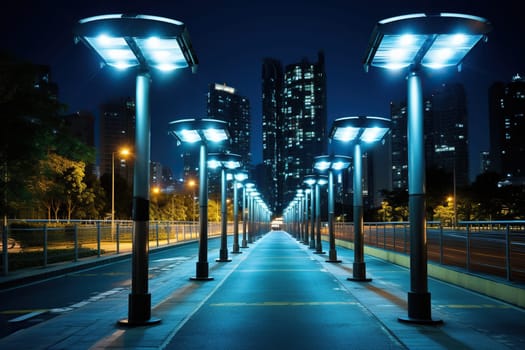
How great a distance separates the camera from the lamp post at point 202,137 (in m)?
18.4

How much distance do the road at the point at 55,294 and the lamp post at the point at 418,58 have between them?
6807 mm

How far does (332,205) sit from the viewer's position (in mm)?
29812

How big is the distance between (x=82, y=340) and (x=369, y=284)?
10.2 meters

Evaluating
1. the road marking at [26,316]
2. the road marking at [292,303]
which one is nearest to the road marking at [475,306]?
the road marking at [292,303]

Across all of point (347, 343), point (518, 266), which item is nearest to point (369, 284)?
point (518, 266)

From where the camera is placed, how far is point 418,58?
11.8 metres

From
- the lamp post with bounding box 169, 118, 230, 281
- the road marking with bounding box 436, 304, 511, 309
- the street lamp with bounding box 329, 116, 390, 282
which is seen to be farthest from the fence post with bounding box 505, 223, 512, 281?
the lamp post with bounding box 169, 118, 230, 281

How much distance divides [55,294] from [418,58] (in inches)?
412

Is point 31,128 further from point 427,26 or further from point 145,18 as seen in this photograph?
point 427,26

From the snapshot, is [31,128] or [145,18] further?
[31,128]

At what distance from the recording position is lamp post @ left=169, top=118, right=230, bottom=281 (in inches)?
724

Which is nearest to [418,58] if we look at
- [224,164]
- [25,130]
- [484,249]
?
→ [484,249]

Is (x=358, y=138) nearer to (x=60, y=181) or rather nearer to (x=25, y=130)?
(x=25, y=130)

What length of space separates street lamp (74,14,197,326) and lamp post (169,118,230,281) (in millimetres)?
6269
